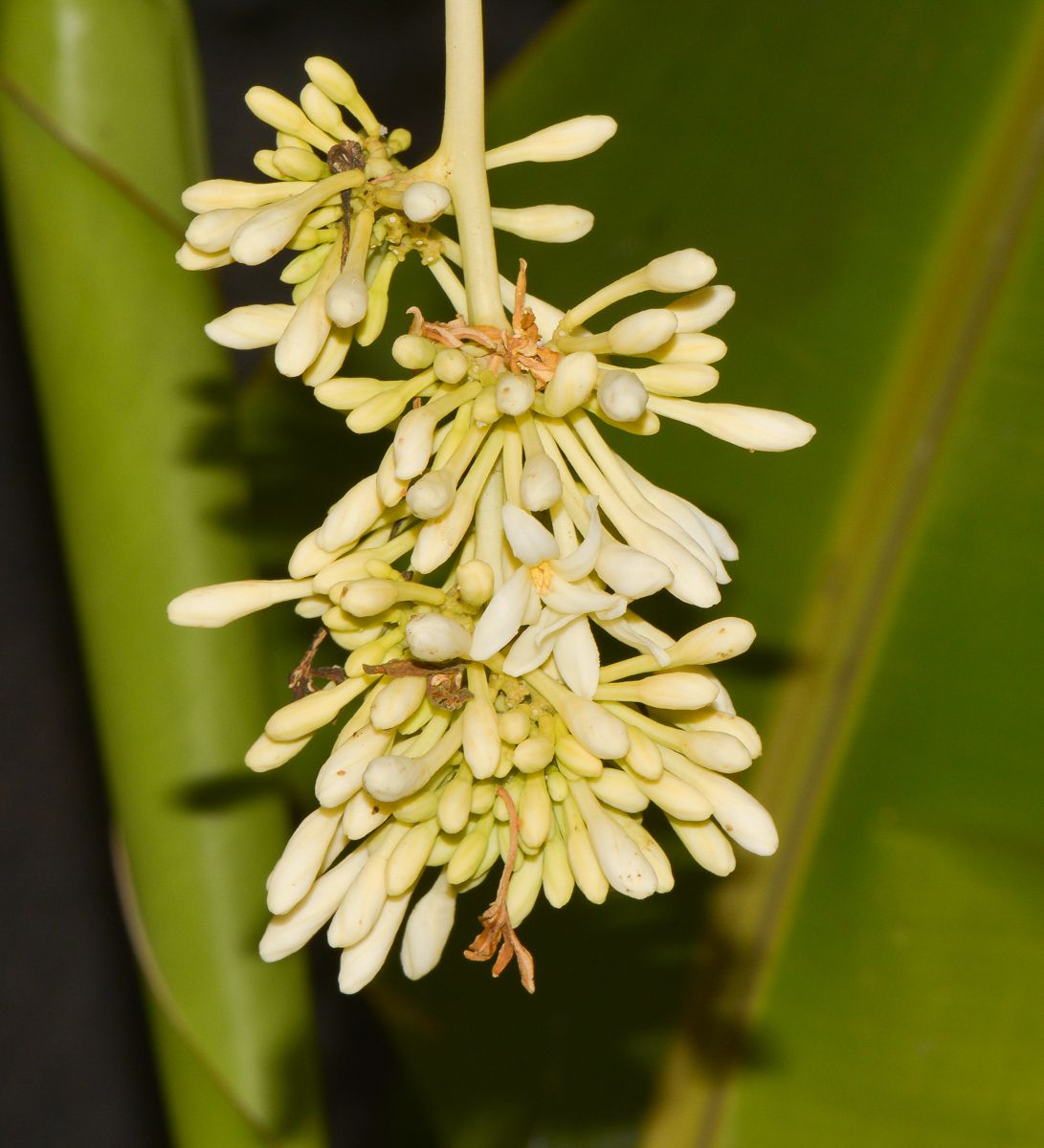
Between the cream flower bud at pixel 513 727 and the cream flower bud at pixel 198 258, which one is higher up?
the cream flower bud at pixel 198 258

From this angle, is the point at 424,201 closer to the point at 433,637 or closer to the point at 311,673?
the point at 433,637

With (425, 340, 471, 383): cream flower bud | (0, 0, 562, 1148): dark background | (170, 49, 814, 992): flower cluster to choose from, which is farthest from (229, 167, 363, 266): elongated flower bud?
(0, 0, 562, 1148): dark background

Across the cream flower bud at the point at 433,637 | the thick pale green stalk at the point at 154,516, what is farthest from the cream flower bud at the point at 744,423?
the thick pale green stalk at the point at 154,516

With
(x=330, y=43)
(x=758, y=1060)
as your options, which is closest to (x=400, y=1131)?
(x=758, y=1060)

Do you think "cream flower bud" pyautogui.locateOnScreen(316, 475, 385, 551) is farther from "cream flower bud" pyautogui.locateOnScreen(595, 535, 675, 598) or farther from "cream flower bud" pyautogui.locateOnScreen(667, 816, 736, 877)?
"cream flower bud" pyautogui.locateOnScreen(667, 816, 736, 877)

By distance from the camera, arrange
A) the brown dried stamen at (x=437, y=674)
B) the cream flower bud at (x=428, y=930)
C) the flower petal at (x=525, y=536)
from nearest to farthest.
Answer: the flower petal at (x=525, y=536), the brown dried stamen at (x=437, y=674), the cream flower bud at (x=428, y=930)

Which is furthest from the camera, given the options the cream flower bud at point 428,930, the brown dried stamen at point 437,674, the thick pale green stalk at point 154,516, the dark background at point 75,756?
the dark background at point 75,756

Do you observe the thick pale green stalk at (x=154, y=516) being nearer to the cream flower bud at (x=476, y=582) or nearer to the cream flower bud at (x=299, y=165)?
the cream flower bud at (x=299, y=165)

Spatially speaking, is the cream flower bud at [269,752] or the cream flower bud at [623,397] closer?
the cream flower bud at [623,397]
